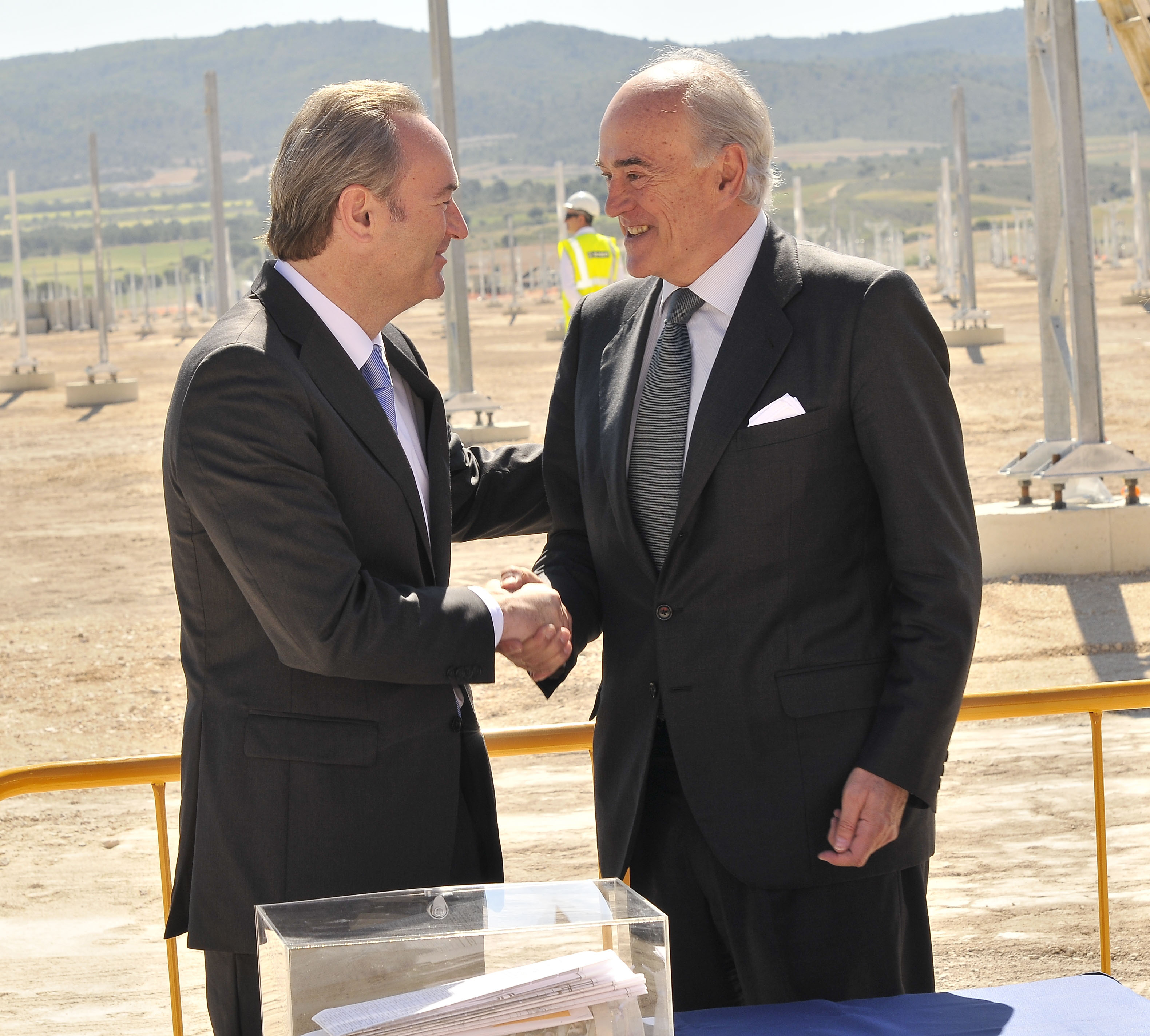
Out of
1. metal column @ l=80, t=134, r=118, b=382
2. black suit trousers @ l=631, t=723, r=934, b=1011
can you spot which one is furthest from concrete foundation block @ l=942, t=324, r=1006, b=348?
black suit trousers @ l=631, t=723, r=934, b=1011

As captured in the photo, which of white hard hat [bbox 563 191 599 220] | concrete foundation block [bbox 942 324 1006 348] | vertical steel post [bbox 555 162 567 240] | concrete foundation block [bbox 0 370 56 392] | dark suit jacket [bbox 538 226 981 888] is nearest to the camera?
dark suit jacket [bbox 538 226 981 888]

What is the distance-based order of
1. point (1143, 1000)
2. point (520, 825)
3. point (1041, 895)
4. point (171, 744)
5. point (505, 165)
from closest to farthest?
point (1143, 1000), point (1041, 895), point (520, 825), point (171, 744), point (505, 165)

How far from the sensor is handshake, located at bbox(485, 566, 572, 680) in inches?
80.7

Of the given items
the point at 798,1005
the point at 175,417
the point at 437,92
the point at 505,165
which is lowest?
the point at 798,1005

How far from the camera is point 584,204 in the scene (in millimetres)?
13438

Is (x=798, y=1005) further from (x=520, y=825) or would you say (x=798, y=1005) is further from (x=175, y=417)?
(x=520, y=825)

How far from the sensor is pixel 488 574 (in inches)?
344

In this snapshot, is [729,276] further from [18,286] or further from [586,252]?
[18,286]

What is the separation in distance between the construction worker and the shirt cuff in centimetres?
1078

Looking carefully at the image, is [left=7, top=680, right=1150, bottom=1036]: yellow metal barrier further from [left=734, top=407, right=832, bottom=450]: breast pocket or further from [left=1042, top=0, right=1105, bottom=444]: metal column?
[left=1042, top=0, right=1105, bottom=444]: metal column

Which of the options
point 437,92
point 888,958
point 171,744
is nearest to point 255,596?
point 888,958

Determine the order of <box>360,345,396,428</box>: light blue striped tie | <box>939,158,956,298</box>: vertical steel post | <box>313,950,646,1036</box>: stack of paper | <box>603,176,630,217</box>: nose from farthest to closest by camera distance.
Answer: <box>939,158,956,298</box>: vertical steel post
<box>603,176,630,217</box>: nose
<box>360,345,396,428</box>: light blue striped tie
<box>313,950,646,1036</box>: stack of paper

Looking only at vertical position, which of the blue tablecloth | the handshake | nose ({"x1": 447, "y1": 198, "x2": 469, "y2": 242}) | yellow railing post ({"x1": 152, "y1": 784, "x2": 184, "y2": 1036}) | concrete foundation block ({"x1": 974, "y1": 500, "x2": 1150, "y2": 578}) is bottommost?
concrete foundation block ({"x1": 974, "y1": 500, "x2": 1150, "y2": 578})

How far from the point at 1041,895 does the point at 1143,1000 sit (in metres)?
3.03
